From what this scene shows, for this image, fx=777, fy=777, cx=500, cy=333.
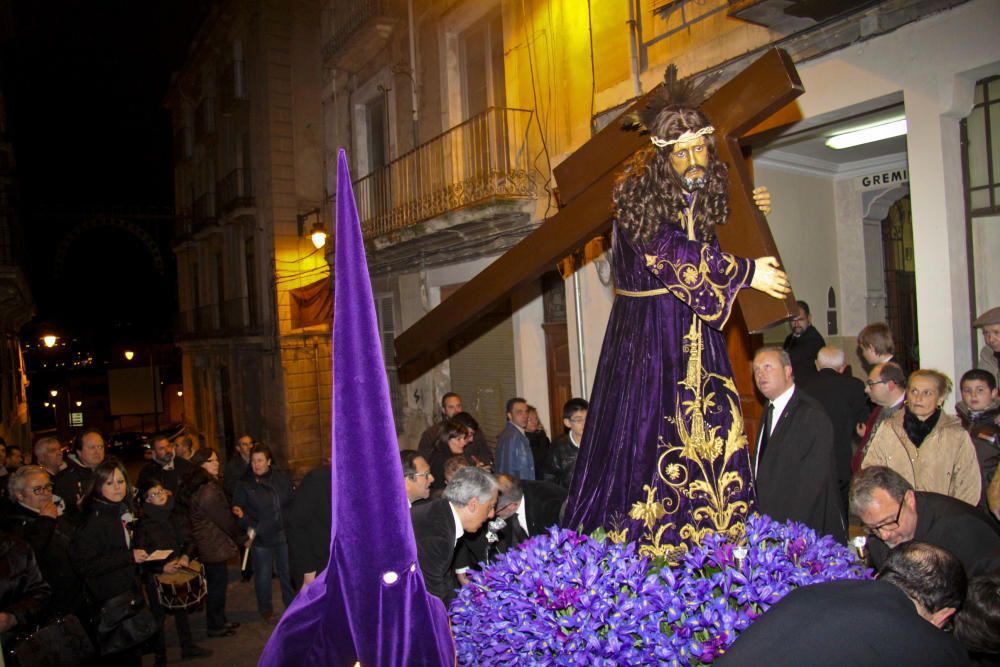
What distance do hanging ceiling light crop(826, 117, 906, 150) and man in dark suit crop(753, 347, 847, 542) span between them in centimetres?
488

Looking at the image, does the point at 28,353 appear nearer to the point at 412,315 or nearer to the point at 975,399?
the point at 412,315

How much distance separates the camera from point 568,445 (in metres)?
6.03

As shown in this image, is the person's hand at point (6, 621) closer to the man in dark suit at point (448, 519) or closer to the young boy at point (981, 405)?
the man in dark suit at point (448, 519)

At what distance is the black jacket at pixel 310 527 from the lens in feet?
18.7

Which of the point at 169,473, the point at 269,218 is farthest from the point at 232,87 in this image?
the point at 169,473

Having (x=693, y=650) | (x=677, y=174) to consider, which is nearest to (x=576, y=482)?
(x=693, y=650)

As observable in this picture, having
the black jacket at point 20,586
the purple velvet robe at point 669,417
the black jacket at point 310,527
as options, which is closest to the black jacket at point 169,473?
the black jacket at point 310,527

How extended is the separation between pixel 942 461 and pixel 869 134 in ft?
15.5

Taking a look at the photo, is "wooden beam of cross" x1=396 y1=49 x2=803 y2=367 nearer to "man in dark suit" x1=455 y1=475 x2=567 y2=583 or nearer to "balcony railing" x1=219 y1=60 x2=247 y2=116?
"man in dark suit" x1=455 y1=475 x2=567 y2=583

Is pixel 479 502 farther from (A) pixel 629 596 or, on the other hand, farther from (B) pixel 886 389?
(B) pixel 886 389

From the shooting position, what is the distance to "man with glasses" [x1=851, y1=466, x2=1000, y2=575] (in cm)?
316

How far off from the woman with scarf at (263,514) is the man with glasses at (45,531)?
6.94ft

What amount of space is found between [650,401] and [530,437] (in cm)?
507

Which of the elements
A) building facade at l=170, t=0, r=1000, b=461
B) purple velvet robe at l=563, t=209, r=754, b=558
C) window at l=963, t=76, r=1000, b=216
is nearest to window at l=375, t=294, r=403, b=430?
building facade at l=170, t=0, r=1000, b=461
